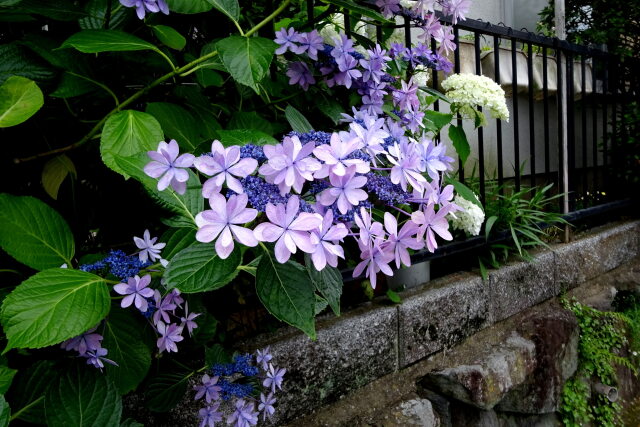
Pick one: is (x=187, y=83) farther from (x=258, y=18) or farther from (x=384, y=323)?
(x=384, y=323)

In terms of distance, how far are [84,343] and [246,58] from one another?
54 cm

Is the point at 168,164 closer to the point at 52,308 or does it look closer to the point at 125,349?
the point at 52,308

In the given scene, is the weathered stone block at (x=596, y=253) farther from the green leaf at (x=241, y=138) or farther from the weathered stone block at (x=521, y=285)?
the green leaf at (x=241, y=138)

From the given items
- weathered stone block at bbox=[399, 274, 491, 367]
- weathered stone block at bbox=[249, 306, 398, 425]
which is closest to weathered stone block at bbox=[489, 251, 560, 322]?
weathered stone block at bbox=[399, 274, 491, 367]

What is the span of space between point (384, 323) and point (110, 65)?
1.18m

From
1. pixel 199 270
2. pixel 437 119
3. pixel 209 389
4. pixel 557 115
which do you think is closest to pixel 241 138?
pixel 199 270

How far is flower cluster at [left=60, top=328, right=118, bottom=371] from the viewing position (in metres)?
0.89

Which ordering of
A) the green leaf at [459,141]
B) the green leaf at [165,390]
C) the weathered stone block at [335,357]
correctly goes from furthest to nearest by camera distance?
the green leaf at [459,141] → the weathered stone block at [335,357] → the green leaf at [165,390]

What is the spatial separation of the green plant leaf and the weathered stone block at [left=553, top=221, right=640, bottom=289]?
7.92ft

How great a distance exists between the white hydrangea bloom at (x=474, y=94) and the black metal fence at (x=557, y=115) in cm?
57

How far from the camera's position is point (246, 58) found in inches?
36.3

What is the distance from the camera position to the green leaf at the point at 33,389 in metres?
0.92

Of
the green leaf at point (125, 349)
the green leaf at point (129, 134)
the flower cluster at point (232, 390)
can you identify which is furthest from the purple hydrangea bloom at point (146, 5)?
the flower cluster at point (232, 390)

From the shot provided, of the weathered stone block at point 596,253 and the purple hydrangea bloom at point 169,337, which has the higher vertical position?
the purple hydrangea bloom at point 169,337
